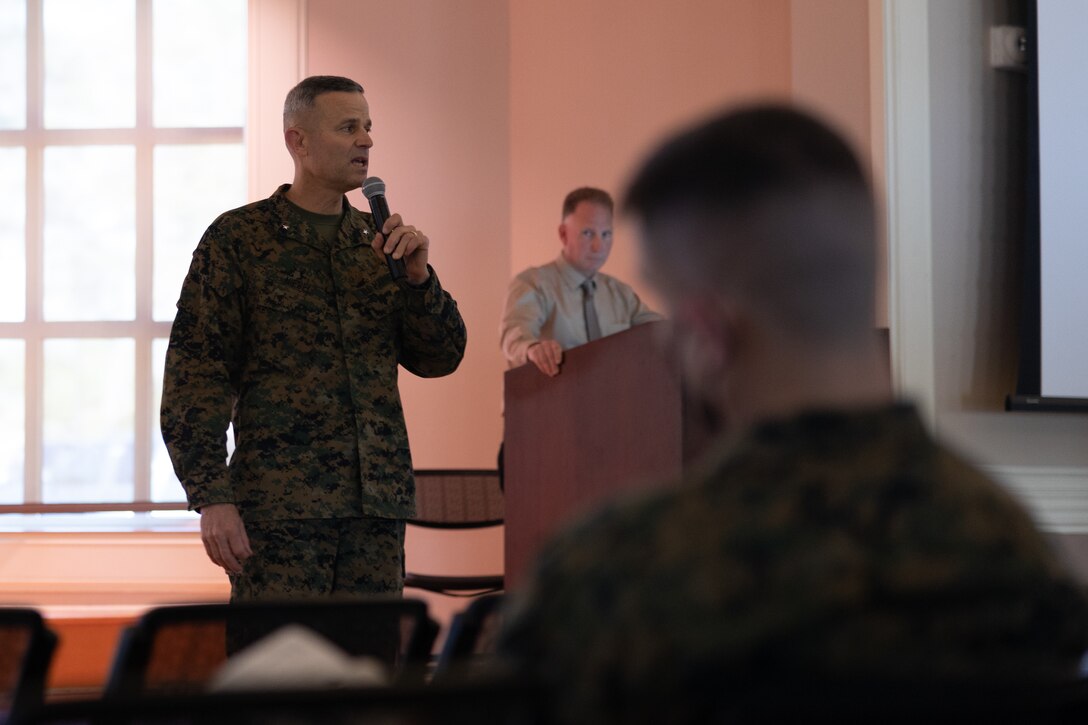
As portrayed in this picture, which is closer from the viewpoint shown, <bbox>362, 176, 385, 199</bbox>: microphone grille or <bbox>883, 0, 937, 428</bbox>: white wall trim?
<bbox>362, 176, 385, 199</bbox>: microphone grille

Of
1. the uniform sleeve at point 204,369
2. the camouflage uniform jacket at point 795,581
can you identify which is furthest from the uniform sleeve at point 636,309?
the camouflage uniform jacket at point 795,581

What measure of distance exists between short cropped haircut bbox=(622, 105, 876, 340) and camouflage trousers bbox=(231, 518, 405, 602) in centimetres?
152

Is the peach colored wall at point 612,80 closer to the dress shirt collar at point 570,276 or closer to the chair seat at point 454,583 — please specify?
the dress shirt collar at point 570,276

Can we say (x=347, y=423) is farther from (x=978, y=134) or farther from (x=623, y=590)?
(x=978, y=134)

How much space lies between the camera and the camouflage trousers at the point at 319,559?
2.15 meters

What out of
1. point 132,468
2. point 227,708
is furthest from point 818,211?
point 132,468

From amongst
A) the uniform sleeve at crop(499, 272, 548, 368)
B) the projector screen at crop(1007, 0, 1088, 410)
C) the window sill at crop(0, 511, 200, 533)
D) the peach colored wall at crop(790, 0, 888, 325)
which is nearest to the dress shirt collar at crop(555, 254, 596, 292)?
the uniform sleeve at crop(499, 272, 548, 368)

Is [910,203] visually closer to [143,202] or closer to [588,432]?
[588,432]

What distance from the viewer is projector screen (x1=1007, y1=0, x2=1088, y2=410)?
3.10m

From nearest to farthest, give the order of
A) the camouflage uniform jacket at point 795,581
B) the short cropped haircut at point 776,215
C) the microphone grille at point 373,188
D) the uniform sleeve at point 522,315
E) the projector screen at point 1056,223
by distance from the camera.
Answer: the camouflage uniform jacket at point 795,581, the short cropped haircut at point 776,215, the microphone grille at point 373,188, the projector screen at point 1056,223, the uniform sleeve at point 522,315

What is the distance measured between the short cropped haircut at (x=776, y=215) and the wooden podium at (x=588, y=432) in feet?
4.04

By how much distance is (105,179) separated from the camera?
17.0 ft

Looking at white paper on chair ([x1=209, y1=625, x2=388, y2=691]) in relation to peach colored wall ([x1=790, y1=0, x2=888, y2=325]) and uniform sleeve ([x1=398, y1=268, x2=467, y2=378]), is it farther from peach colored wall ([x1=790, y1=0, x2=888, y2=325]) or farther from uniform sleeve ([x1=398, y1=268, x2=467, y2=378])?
peach colored wall ([x1=790, y1=0, x2=888, y2=325])

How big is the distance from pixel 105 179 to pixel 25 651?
4.57 m
